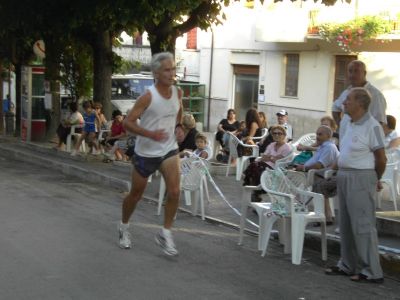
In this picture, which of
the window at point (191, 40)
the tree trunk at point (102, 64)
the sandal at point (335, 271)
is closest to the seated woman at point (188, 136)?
the sandal at point (335, 271)

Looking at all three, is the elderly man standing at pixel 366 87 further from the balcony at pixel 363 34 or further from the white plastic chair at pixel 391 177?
the balcony at pixel 363 34

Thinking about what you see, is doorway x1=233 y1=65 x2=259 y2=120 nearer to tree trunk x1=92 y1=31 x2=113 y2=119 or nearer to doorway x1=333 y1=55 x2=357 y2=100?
doorway x1=333 y1=55 x2=357 y2=100

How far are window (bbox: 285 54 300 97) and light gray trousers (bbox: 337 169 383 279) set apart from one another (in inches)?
734

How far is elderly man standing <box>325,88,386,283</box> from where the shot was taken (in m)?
6.05

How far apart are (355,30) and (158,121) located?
50.5 ft

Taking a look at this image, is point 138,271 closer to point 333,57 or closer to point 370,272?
point 370,272

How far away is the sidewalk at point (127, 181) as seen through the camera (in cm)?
726

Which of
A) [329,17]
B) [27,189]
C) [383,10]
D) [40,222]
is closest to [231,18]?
[329,17]

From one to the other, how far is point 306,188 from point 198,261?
1880 mm

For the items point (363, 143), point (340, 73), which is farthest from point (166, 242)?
point (340, 73)

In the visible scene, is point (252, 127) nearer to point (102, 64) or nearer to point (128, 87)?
point (102, 64)

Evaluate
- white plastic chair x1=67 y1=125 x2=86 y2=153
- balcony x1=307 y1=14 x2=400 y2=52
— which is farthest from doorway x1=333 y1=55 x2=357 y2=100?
white plastic chair x1=67 y1=125 x2=86 y2=153

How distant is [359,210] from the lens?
609 cm

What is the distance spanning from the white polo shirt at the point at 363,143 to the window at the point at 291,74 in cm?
1863
